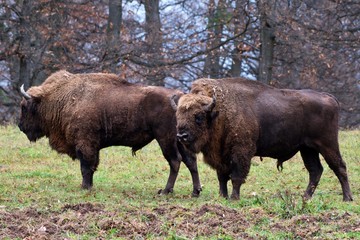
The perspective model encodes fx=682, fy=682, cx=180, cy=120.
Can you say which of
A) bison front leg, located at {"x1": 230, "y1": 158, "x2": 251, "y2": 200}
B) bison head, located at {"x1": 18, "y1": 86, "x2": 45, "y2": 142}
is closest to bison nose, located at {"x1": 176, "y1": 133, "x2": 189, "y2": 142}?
bison front leg, located at {"x1": 230, "y1": 158, "x2": 251, "y2": 200}

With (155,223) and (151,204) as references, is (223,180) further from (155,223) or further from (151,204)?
(155,223)

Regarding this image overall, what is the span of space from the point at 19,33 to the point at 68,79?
43.4 ft

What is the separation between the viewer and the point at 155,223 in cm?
771

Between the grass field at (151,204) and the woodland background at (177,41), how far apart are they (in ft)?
25.1

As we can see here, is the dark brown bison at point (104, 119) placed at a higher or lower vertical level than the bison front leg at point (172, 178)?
higher

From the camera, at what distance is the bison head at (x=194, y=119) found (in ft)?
32.6

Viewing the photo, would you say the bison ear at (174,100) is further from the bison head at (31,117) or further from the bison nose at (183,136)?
the bison head at (31,117)

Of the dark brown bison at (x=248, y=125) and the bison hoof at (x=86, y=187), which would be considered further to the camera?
the bison hoof at (x=86, y=187)

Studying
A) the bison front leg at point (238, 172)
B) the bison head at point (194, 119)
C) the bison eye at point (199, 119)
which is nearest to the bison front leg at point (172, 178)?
the bison head at point (194, 119)

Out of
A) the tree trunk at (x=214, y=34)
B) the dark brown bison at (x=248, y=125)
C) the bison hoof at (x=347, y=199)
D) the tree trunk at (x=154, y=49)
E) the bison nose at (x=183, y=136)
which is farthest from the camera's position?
the tree trunk at (x=154, y=49)

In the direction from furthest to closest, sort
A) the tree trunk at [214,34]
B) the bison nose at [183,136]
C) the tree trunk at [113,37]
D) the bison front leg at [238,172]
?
1. the tree trunk at [214,34]
2. the tree trunk at [113,37]
3. the bison front leg at [238,172]
4. the bison nose at [183,136]

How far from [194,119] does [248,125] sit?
2.85ft

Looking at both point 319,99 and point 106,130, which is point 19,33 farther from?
point 319,99

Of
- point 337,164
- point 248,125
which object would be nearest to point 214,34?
point 337,164
